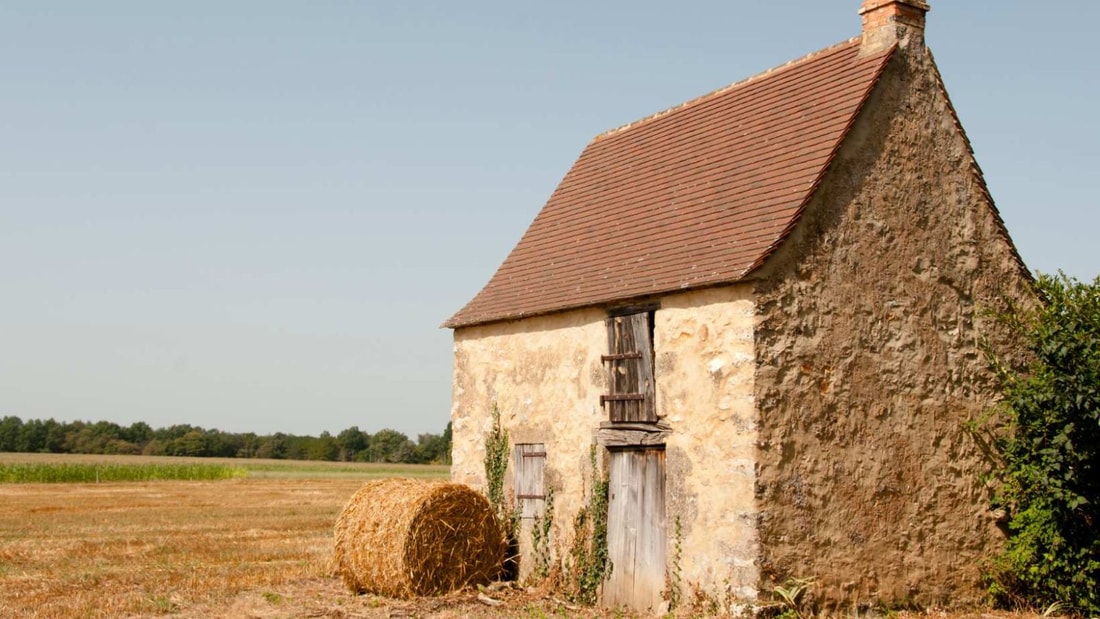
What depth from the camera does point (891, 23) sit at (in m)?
12.4

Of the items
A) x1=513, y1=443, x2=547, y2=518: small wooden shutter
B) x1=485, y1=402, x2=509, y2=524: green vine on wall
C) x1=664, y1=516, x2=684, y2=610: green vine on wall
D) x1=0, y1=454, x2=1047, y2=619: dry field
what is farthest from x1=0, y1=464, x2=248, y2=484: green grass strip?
x1=664, y1=516, x2=684, y2=610: green vine on wall

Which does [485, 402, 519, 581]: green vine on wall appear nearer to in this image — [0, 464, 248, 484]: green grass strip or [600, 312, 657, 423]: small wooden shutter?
[600, 312, 657, 423]: small wooden shutter

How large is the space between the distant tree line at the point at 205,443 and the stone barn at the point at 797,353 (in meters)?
75.8

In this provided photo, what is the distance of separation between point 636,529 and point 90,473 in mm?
39975

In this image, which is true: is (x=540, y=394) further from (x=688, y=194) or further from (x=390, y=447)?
(x=390, y=447)

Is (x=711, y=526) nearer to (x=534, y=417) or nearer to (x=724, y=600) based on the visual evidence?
(x=724, y=600)

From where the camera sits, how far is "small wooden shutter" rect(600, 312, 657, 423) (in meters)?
12.2

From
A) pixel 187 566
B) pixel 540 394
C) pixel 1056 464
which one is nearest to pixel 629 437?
pixel 540 394

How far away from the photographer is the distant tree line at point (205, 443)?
304ft

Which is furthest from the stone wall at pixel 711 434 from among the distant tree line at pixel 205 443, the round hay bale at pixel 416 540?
the distant tree line at pixel 205 443

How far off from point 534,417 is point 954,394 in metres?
5.26

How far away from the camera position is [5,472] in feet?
146

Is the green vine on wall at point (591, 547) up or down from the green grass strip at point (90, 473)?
down

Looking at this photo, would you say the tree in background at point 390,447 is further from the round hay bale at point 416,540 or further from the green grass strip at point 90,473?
the round hay bale at point 416,540
